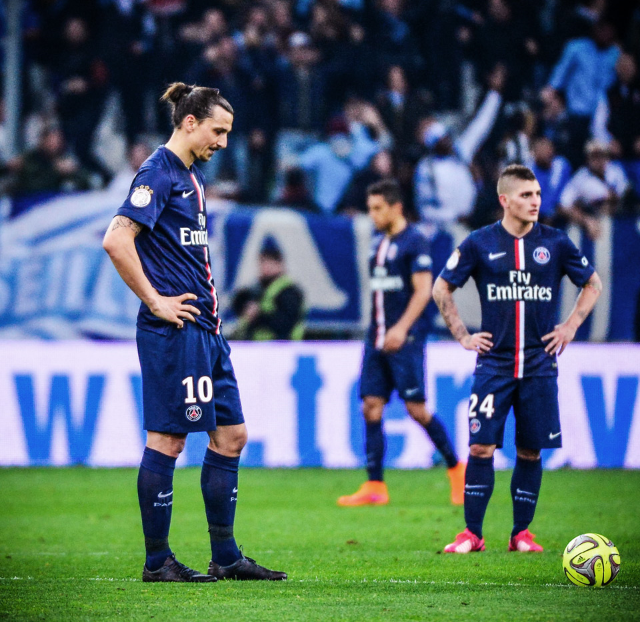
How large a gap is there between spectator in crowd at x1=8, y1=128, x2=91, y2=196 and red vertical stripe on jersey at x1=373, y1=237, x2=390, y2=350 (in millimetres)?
6212

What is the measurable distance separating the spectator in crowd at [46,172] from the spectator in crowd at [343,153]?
9.51 feet

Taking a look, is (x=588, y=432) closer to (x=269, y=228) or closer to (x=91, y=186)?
(x=269, y=228)

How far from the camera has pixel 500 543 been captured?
20.2 ft

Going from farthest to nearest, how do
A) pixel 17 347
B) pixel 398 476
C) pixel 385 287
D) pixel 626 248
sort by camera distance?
pixel 626 248 < pixel 17 347 < pixel 398 476 < pixel 385 287

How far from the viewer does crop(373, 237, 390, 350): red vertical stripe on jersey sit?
8.34 m

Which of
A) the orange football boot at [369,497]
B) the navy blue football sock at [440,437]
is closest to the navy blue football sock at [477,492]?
the orange football boot at [369,497]

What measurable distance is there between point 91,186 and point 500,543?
904cm

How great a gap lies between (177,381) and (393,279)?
3.92 meters

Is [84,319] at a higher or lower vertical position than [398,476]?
higher

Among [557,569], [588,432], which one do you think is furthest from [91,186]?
[557,569]

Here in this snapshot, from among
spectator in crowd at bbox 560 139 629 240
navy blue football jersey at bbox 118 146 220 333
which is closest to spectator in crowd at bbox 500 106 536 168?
spectator in crowd at bbox 560 139 629 240

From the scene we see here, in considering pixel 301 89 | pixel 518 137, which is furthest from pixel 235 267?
pixel 518 137

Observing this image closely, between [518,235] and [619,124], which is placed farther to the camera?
[619,124]

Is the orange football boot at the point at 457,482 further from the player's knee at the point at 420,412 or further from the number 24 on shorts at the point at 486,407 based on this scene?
the number 24 on shorts at the point at 486,407
